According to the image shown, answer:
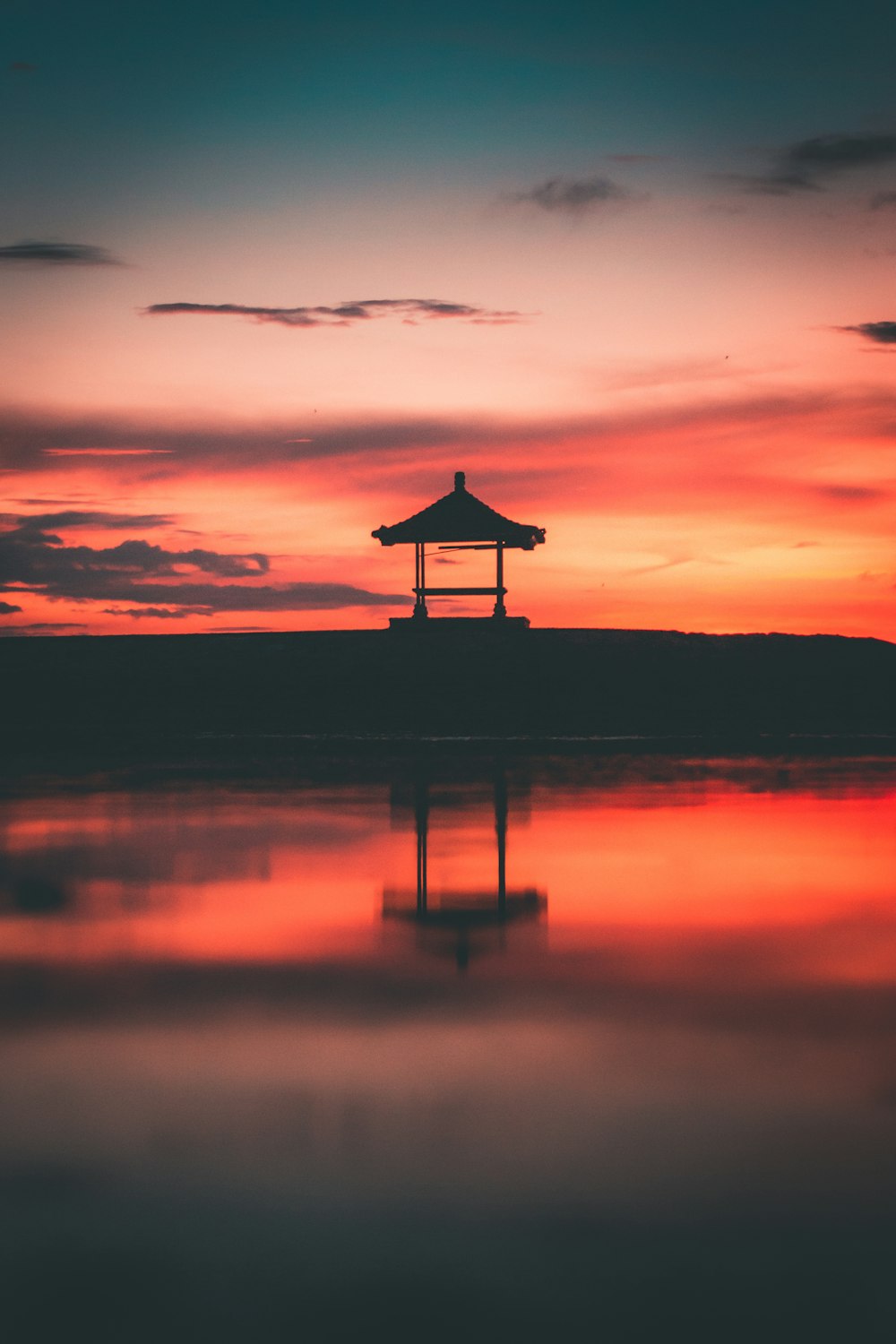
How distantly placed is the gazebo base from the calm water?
61.8 ft

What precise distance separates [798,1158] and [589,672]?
863 inches

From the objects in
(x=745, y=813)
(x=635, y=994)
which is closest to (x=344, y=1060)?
(x=635, y=994)

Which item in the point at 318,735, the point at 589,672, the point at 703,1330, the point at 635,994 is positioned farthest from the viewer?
the point at 589,672

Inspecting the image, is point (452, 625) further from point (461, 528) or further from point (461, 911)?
point (461, 911)

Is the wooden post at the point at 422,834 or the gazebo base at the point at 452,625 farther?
the gazebo base at the point at 452,625

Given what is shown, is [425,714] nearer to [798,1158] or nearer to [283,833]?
[283,833]

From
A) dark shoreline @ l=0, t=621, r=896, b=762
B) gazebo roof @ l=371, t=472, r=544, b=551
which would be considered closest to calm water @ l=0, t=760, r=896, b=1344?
dark shoreline @ l=0, t=621, r=896, b=762

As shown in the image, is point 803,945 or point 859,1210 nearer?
point 859,1210

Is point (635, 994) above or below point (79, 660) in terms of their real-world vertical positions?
below

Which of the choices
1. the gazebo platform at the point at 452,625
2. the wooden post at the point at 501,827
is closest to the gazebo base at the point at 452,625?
the gazebo platform at the point at 452,625

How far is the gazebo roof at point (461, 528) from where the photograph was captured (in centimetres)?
2827

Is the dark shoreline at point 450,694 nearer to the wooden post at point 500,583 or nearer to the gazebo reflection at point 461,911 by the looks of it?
the wooden post at point 500,583

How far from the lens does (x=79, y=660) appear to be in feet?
93.7

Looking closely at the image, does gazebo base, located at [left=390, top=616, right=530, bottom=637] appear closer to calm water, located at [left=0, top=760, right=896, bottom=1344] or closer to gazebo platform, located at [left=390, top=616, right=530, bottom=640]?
gazebo platform, located at [left=390, top=616, right=530, bottom=640]
